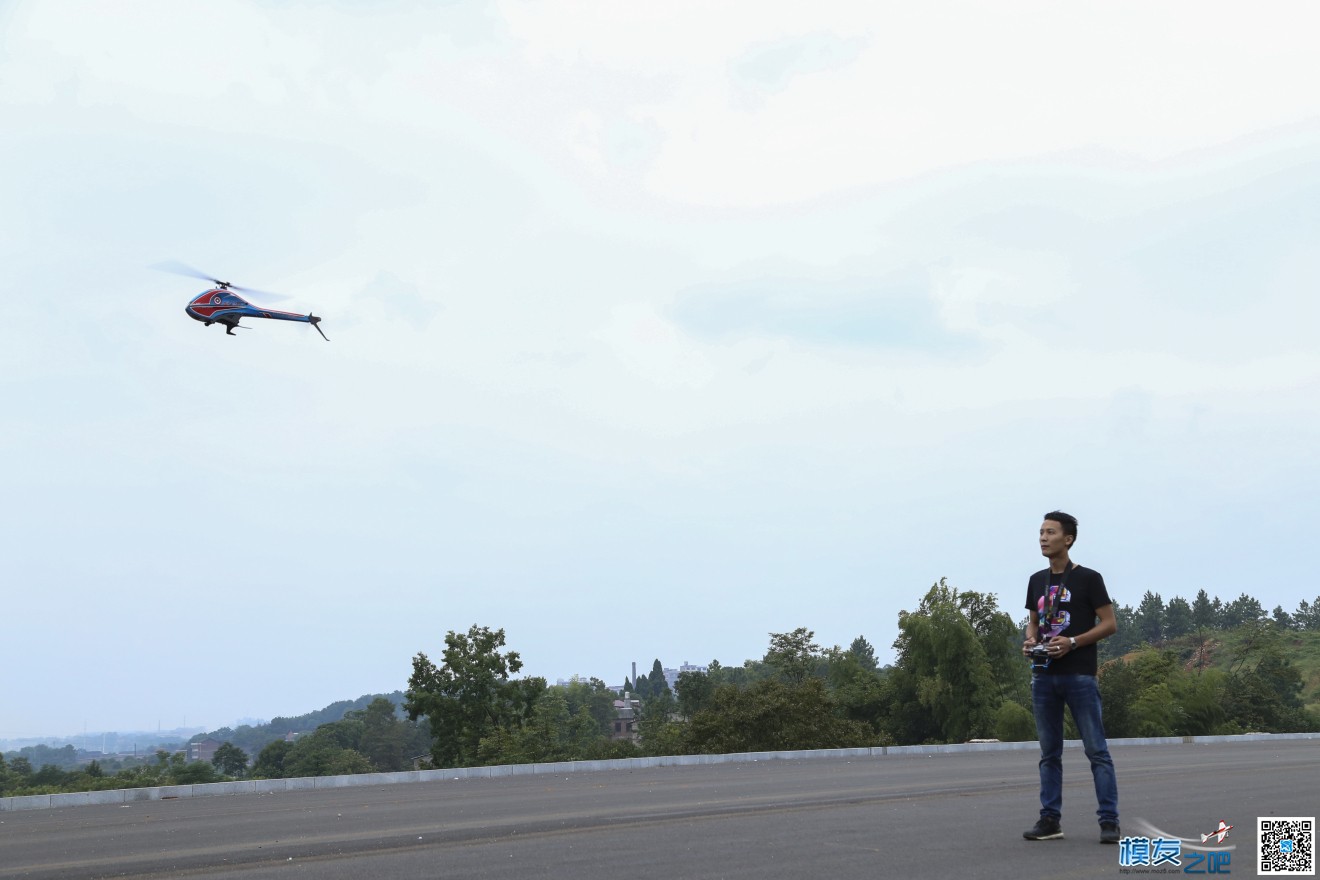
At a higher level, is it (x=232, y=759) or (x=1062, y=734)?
(x=1062, y=734)

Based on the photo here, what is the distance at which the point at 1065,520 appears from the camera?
767 centimetres

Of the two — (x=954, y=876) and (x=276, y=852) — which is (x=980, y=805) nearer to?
(x=954, y=876)

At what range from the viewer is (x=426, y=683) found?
6556 cm

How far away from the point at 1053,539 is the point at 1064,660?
782 mm

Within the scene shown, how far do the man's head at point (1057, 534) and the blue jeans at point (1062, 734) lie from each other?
2.70 ft

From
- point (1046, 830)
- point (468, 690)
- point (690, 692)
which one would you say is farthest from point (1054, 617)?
point (690, 692)

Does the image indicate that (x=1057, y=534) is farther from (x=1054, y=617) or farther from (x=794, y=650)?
(x=794, y=650)

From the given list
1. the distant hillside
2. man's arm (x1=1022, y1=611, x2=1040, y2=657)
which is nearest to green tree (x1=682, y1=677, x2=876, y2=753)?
man's arm (x1=1022, y1=611, x2=1040, y2=657)

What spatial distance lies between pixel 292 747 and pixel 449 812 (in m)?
155

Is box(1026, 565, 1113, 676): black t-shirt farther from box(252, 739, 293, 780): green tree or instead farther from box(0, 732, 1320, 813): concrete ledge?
box(252, 739, 293, 780): green tree

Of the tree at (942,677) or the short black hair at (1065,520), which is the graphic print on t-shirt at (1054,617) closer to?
the short black hair at (1065,520)

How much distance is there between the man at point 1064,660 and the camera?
738 cm

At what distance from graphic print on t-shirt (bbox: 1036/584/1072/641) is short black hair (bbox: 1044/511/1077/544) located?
38cm

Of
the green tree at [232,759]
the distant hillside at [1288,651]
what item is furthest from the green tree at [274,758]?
the distant hillside at [1288,651]
